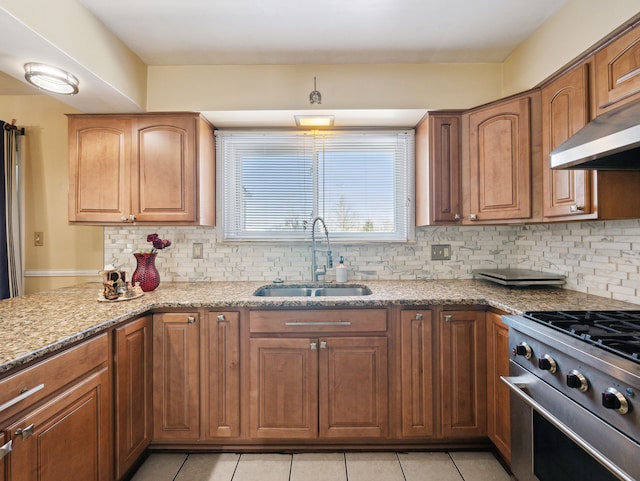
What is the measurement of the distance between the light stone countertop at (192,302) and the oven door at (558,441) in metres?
0.39

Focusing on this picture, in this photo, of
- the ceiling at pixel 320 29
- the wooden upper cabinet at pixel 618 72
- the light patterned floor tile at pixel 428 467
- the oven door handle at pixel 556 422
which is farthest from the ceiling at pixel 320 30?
the light patterned floor tile at pixel 428 467

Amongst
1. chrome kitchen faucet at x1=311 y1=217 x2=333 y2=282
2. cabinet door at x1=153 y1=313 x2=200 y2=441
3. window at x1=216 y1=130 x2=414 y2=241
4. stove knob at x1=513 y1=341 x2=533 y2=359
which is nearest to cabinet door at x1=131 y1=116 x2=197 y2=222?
window at x1=216 y1=130 x2=414 y2=241

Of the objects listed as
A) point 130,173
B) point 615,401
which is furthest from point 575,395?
point 130,173

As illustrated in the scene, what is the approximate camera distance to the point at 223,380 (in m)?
1.91

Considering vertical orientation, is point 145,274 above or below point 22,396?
above

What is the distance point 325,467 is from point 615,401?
142 cm

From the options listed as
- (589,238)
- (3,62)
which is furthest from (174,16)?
(589,238)

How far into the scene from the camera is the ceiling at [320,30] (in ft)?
5.85

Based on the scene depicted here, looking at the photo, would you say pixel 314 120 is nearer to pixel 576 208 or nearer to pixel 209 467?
pixel 576 208

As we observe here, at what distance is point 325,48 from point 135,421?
8.18ft

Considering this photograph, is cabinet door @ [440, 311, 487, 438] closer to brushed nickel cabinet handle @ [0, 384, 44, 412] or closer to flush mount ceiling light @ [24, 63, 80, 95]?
brushed nickel cabinet handle @ [0, 384, 44, 412]

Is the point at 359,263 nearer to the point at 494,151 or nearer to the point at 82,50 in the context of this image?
the point at 494,151

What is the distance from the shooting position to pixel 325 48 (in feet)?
7.04

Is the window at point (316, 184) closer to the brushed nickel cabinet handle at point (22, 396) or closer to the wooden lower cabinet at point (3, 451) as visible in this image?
the brushed nickel cabinet handle at point (22, 396)
